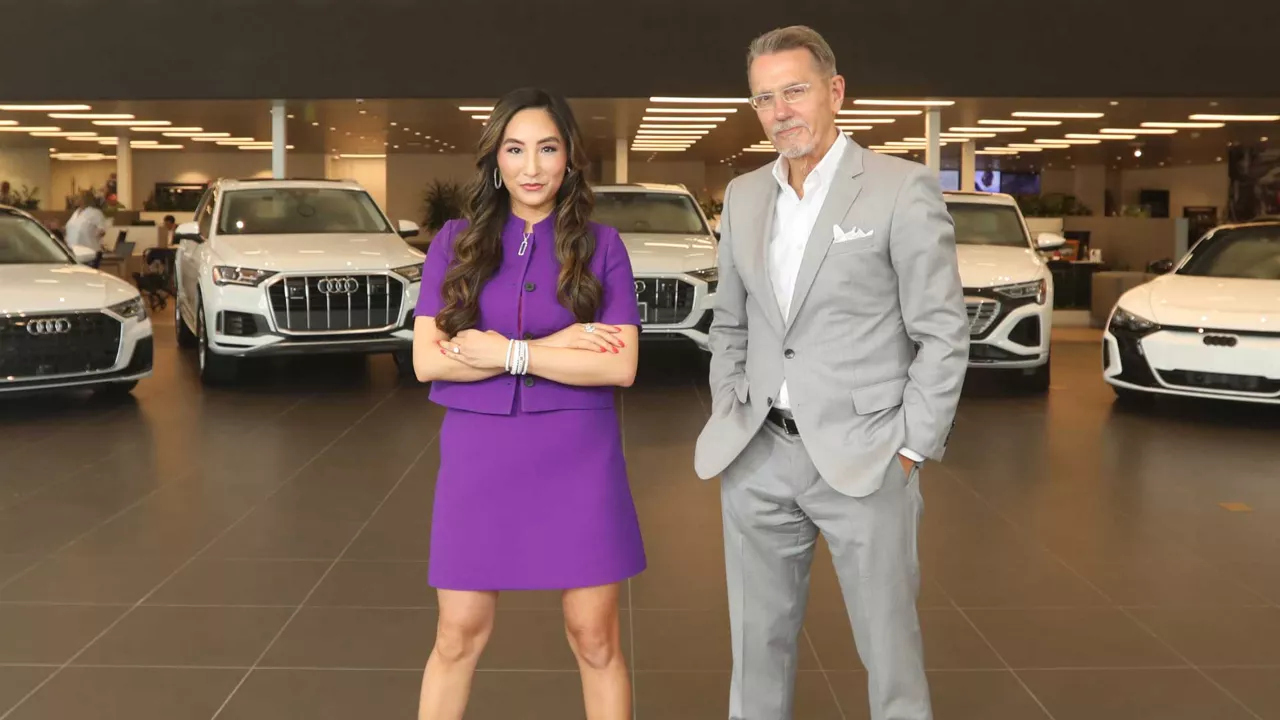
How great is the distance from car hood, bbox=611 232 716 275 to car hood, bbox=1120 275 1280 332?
3.33 meters

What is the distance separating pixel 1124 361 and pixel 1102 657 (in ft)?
18.5

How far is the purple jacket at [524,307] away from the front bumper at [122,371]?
23.0ft

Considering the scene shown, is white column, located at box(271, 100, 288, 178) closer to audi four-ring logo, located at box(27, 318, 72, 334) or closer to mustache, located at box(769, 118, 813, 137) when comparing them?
audi four-ring logo, located at box(27, 318, 72, 334)

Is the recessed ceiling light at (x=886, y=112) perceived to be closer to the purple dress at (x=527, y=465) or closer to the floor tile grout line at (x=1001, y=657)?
the floor tile grout line at (x=1001, y=657)

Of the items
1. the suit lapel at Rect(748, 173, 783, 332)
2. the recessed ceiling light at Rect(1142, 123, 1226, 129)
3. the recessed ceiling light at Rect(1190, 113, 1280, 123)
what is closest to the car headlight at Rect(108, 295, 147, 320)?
the suit lapel at Rect(748, 173, 783, 332)

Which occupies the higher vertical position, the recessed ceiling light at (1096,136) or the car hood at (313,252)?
the recessed ceiling light at (1096,136)

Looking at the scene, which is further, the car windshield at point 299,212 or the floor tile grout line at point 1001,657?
the car windshield at point 299,212

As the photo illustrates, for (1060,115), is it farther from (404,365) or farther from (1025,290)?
(404,365)

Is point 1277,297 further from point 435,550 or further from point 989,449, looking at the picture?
point 435,550

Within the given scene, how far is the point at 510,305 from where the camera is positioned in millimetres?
2812

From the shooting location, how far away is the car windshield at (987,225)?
450 inches

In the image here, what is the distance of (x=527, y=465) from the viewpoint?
2.77 meters

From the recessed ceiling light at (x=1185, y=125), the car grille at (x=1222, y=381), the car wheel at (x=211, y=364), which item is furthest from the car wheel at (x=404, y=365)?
the recessed ceiling light at (x=1185, y=125)

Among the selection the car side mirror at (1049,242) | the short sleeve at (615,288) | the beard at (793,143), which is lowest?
the car side mirror at (1049,242)
